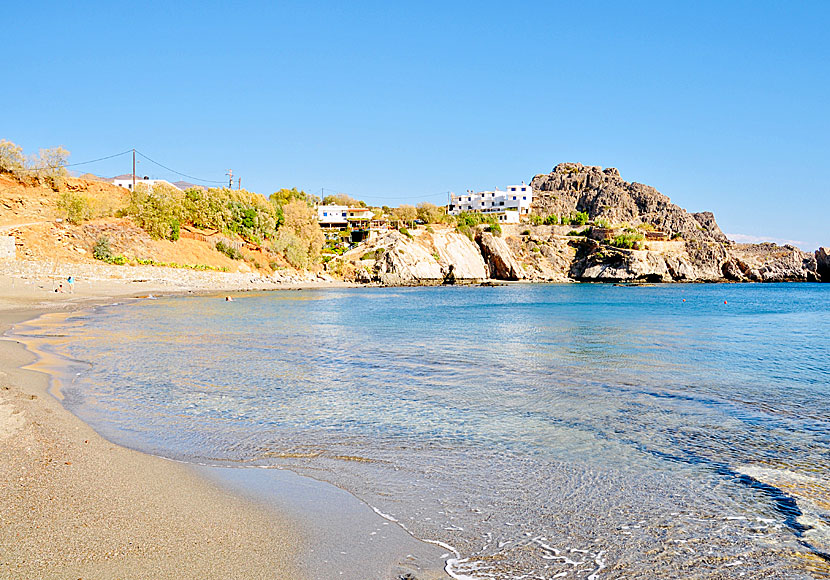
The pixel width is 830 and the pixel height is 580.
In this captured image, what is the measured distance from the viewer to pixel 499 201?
144875 mm

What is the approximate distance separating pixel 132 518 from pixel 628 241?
11640 cm

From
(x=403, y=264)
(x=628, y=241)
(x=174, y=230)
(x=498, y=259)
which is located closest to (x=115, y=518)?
(x=174, y=230)

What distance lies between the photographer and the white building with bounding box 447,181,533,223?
5659 inches

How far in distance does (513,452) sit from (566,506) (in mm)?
1883

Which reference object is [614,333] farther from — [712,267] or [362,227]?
[712,267]

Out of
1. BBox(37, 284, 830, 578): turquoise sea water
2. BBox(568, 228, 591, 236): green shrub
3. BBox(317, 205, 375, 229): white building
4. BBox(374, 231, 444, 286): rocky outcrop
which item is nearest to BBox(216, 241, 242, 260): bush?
BBox(374, 231, 444, 286): rocky outcrop

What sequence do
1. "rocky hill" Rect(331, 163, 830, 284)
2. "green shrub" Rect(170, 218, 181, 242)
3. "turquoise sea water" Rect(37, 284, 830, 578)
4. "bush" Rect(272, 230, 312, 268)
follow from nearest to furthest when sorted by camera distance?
"turquoise sea water" Rect(37, 284, 830, 578) < "green shrub" Rect(170, 218, 181, 242) < "bush" Rect(272, 230, 312, 268) < "rocky hill" Rect(331, 163, 830, 284)

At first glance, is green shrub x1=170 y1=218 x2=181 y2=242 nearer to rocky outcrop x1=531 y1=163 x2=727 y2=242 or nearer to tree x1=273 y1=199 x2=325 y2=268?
tree x1=273 y1=199 x2=325 y2=268

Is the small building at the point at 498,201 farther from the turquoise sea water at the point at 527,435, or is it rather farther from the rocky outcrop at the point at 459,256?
the turquoise sea water at the point at 527,435

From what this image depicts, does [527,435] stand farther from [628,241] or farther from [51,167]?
[628,241]

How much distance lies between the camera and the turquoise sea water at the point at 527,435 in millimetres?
5016

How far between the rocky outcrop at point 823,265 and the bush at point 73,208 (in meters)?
135

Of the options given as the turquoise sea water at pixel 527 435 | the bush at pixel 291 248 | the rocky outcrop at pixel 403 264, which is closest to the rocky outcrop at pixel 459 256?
the rocky outcrop at pixel 403 264

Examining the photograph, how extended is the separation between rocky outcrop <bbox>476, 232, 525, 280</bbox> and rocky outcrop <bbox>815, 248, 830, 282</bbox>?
6902 cm
